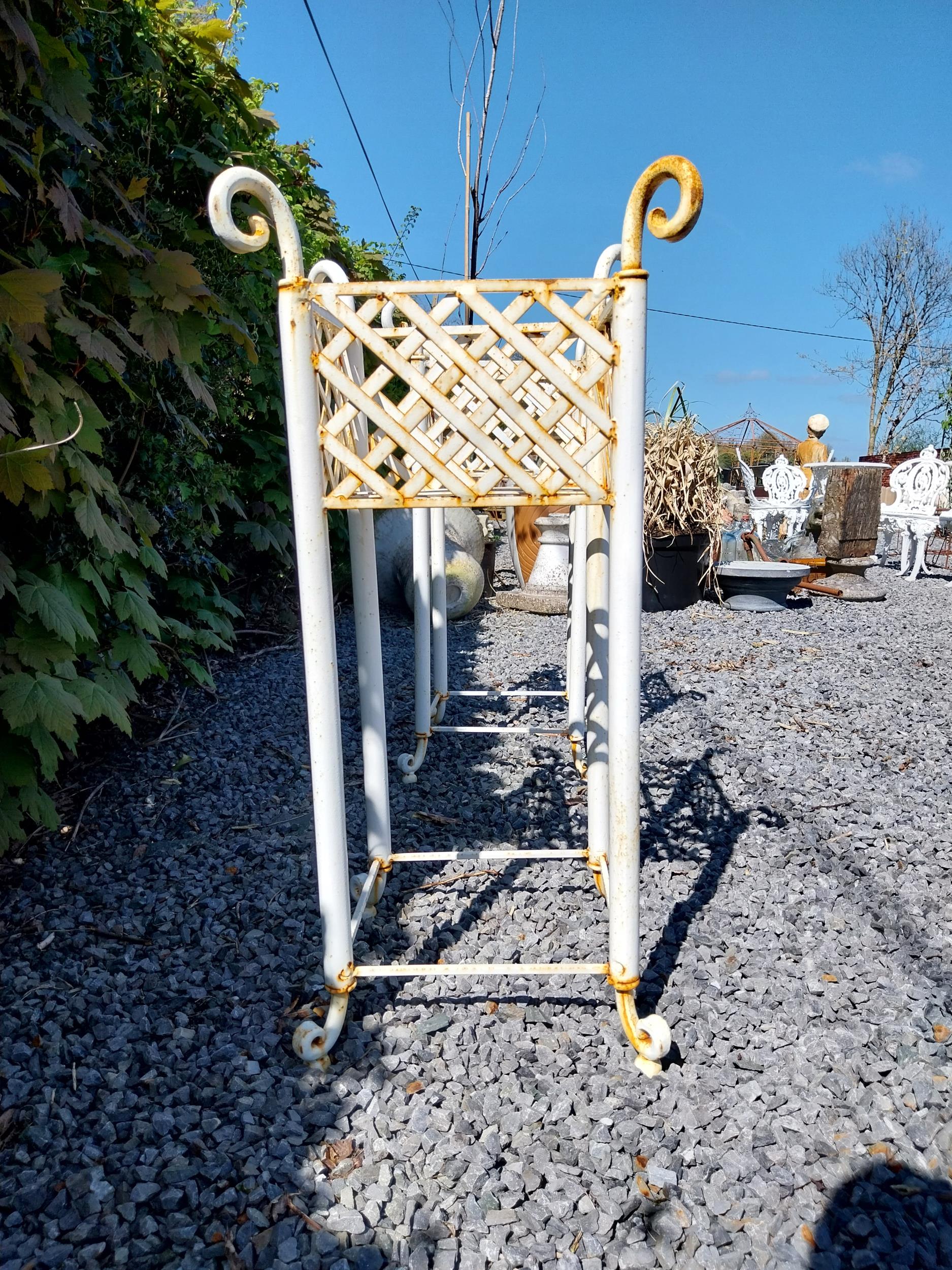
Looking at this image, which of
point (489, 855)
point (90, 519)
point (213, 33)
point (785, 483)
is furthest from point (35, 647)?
point (785, 483)

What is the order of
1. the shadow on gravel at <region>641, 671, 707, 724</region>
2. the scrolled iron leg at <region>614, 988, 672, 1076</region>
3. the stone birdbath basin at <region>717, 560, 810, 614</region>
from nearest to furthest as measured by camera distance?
the scrolled iron leg at <region>614, 988, 672, 1076</region>, the shadow on gravel at <region>641, 671, 707, 724</region>, the stone birdbath basin at <region>717, 560, 810, 614</region>

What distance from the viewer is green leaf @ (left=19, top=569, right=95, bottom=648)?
164 cm

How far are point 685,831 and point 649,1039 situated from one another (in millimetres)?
932

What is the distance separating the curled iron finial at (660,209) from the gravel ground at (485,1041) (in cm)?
130

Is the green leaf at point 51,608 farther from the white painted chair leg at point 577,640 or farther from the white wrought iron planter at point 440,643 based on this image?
the white painted chair leg at point 577,640

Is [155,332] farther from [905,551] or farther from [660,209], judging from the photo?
[905,551]

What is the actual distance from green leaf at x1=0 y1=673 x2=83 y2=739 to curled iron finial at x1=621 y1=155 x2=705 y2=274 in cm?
136

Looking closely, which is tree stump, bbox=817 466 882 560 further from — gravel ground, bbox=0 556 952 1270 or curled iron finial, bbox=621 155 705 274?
curled iron finial, bbox=621 155 705 274

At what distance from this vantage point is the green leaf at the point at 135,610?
2043 mm

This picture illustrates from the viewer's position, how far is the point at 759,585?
522cm

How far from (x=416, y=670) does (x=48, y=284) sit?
1.50m

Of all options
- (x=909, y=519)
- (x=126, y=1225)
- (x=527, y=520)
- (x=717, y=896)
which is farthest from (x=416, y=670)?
(x=909, y=519)

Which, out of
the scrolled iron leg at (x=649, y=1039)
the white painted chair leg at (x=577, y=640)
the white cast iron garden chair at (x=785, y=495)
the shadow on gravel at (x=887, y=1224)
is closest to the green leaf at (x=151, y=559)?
the white painted chair leg at (x=577, y=640)

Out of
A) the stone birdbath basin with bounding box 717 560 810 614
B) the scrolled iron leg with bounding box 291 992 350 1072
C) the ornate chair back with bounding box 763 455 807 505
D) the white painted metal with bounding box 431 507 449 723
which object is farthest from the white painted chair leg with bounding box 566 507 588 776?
the ornate chair back with bounding box 763 455 807 505
